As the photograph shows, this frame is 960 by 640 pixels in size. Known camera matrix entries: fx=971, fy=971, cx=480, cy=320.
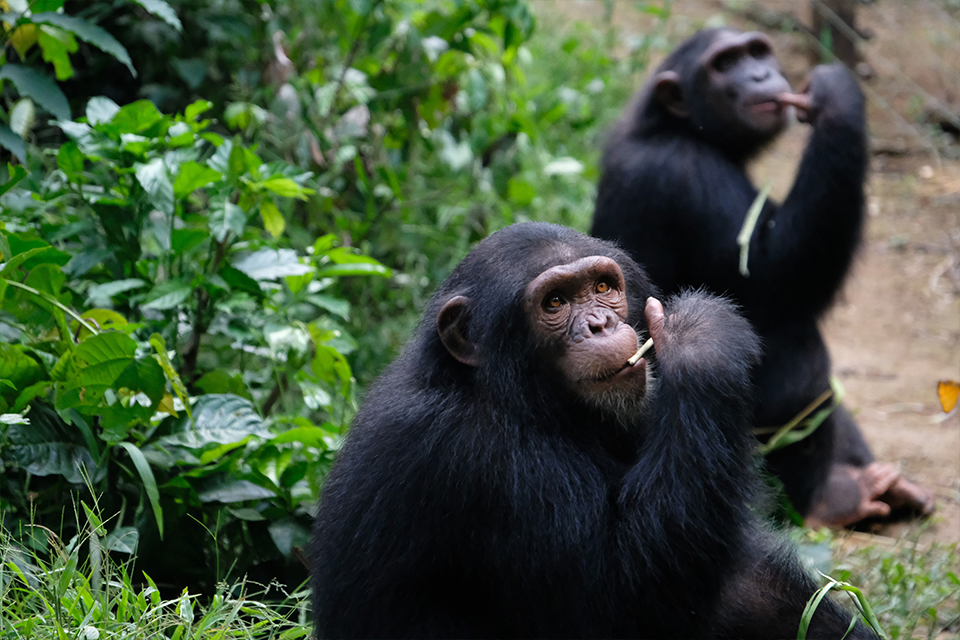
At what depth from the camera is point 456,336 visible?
10.0 ft

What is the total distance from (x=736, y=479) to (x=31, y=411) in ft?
7.95

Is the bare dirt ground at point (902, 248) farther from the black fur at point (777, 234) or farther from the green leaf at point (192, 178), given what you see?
the green leaf at point (192, 178)

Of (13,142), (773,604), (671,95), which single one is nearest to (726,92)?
(671,95)

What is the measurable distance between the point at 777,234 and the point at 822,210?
0.26 meters

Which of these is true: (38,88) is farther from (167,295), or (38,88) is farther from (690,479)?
(690,479)


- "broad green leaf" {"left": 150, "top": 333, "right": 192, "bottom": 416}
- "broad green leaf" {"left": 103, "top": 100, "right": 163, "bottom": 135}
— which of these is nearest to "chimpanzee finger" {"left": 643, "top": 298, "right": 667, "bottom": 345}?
"broad green leaf" {"left": 150, "top": 333, "right": 192, "bottom": 416}

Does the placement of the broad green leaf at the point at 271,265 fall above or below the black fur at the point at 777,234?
above

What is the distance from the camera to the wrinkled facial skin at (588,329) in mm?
2898

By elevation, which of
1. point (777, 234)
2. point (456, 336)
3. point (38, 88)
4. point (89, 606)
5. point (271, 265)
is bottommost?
point (89, 606)

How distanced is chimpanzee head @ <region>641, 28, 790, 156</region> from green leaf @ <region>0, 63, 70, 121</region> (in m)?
3.15

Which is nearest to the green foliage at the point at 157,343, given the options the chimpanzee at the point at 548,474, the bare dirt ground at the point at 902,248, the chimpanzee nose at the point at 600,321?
the chimpanzee at the point at 548,474

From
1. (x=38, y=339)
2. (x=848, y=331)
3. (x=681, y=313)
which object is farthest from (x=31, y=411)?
(x=848, y=331)

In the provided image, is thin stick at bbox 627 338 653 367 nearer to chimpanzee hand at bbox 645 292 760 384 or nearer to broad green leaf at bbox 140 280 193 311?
chimpanzee hand at bbox 645 292 760 384

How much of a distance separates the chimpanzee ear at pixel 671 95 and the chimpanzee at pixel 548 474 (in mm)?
2744
